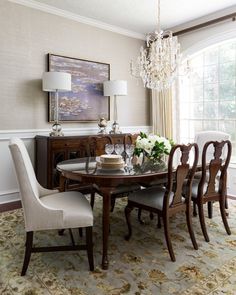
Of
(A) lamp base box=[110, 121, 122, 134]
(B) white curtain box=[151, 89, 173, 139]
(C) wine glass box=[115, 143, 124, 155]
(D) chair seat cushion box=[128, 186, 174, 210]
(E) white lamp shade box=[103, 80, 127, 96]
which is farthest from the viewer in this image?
(B) white curtain box=[151, 89, 173, 139]

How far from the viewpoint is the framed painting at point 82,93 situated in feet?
13.3

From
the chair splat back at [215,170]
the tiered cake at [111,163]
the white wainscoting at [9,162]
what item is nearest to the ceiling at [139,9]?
the white wainscoting at [9,162]

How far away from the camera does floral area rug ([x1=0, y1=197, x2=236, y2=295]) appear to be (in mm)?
1821

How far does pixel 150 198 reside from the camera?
2408 mm

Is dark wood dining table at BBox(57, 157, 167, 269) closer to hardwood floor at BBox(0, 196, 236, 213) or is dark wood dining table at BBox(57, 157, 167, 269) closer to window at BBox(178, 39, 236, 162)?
hardwood floor at BBox(0, 196, 236, 213)

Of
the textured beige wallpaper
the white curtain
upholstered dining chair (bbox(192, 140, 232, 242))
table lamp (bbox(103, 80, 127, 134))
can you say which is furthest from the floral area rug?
the white curtain

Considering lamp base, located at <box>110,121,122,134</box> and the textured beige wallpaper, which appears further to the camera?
lamp base, located at <box>110,121,122,134</box>

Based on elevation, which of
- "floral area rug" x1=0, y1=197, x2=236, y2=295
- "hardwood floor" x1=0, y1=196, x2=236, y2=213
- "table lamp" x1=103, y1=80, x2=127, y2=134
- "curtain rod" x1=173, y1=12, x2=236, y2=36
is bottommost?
"floral area rug" x1=0, y1=197, x2=236, y2=295

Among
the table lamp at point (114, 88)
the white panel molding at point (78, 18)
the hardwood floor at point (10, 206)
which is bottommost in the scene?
the hardwood floor at point (10, 206)

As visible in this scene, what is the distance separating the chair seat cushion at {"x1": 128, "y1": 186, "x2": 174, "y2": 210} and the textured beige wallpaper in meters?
2.12

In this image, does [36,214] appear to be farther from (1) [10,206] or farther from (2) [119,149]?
(1) [10,206]

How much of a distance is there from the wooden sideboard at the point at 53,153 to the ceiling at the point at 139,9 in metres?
1.93

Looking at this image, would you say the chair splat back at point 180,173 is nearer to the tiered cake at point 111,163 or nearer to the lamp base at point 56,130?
the tiered cake at point 111,163

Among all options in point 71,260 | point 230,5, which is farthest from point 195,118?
point 71,260
